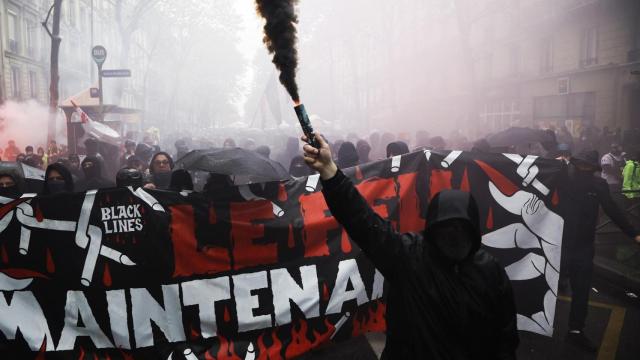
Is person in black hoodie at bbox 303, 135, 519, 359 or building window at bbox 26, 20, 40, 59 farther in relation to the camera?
building window at bbox 26, 20, 40, 59

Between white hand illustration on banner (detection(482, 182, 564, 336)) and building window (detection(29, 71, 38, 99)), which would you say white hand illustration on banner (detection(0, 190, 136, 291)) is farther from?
building window (detection(29, 71, 38, 99))

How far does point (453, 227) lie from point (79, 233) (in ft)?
10.2

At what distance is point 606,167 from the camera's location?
10883mm

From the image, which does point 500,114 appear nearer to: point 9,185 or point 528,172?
point 528,172

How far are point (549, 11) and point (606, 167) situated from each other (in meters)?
17.3

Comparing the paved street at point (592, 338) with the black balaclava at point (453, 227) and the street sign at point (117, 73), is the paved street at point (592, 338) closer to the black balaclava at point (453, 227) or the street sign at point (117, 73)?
the black balaclava at point (453, 227)

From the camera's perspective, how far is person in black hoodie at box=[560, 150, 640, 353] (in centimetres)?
513

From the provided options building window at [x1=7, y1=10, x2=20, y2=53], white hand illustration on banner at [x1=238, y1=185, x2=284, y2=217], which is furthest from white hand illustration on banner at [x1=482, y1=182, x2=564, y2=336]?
building window at [x1=7, y1=10, x2=20, y2=53]

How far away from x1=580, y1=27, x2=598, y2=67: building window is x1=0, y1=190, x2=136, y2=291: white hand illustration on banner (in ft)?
77.1

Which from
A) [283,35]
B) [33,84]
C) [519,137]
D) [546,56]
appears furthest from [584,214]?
[33,84]

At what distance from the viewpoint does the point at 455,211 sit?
211 centimetres

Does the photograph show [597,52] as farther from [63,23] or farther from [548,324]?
[63,23]

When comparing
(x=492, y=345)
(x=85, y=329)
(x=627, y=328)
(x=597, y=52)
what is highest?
(x=597, y=52)

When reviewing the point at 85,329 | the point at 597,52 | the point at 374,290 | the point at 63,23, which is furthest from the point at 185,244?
the point at 63,23
